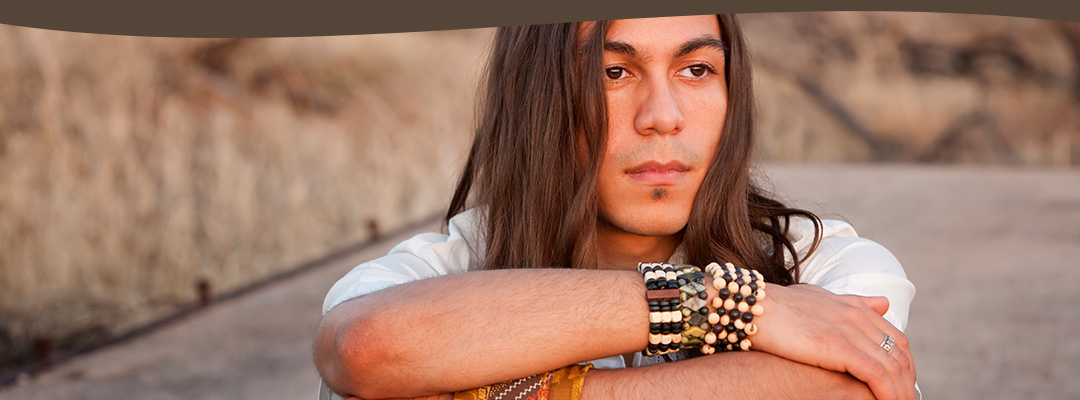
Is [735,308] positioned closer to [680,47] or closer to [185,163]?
[680,47]

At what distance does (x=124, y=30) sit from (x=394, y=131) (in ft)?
11.1

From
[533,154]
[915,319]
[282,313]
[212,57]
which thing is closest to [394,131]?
[212,57]

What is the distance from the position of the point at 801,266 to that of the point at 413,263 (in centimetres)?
77

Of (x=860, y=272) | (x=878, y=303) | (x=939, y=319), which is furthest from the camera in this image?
(x=939, y=319)

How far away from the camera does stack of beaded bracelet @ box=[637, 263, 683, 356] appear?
1421 mm

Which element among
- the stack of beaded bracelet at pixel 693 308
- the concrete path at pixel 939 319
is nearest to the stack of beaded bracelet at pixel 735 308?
the stack of beaded bracelet at pixel 693 308

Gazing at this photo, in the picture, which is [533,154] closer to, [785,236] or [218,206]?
[785,236]

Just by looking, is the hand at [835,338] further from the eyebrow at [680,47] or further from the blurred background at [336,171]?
the blurred background at [336,171]

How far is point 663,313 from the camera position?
4.65 feet

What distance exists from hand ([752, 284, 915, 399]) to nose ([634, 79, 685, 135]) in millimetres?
394

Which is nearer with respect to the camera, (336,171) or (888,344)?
(888,344)

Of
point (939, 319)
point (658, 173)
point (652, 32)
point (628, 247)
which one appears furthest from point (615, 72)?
point (939, 319)

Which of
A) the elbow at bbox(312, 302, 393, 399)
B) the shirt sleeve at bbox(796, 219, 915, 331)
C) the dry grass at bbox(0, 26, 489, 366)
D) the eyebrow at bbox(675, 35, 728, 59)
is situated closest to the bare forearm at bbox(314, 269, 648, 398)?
the elbow at bbox(312, 302, 393, 399)

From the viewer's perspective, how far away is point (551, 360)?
1421 mm
